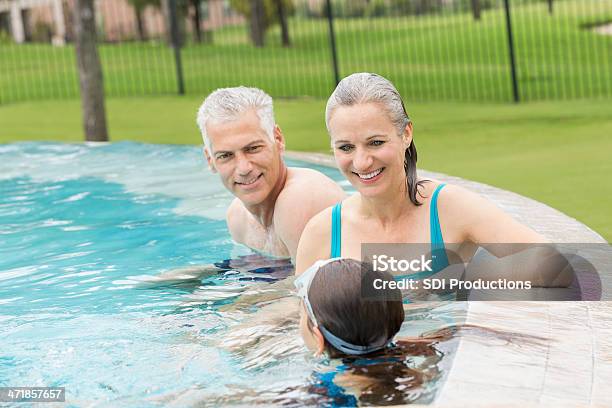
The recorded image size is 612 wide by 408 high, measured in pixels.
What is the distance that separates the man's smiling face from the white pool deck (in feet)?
4.65

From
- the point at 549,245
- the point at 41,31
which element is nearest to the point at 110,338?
the point at 549,245

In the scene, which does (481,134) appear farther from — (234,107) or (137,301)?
(234,107)

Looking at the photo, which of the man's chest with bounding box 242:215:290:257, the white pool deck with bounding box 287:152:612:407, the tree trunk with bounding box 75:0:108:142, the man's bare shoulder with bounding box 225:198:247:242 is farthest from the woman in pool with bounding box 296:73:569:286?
the tree trunk with bounding box 75:0:108:142

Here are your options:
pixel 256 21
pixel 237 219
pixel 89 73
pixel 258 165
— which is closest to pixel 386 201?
pixel 258 165

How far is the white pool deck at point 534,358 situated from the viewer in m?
3.13

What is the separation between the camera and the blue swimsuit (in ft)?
14.2

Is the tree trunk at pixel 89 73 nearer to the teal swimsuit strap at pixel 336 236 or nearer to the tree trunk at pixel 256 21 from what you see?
the teal swimsuit strap at pixel 336 236

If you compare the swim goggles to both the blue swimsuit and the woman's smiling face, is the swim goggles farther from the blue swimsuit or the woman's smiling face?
the blue swimsuit

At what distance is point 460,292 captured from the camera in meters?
4.50

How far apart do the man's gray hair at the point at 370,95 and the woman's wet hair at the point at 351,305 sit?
792mm

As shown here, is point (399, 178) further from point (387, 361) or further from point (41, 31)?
point (41, 31)

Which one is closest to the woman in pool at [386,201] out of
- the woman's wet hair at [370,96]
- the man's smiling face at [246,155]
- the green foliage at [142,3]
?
the woman's wet hair at [370,96]

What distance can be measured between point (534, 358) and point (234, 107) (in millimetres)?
2225

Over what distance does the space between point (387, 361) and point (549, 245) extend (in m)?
0.91
